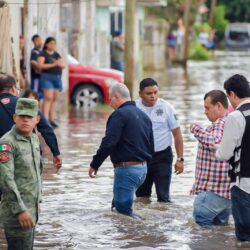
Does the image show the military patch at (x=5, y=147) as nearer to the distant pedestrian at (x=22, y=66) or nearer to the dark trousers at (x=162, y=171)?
the dark trousers at (x=162, y=171)

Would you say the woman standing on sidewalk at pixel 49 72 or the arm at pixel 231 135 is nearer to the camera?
the arm at pixel 231 135

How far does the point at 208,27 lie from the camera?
241 feet

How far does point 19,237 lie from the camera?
8.25m

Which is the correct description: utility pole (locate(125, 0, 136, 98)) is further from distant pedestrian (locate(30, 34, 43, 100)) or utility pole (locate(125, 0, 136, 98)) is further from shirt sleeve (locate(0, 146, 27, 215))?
shirt sleeve (locate(0, 146, 27, 215))

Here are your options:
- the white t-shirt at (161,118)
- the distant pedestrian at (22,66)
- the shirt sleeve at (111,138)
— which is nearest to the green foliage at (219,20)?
the distant pedestrian at (22,66)

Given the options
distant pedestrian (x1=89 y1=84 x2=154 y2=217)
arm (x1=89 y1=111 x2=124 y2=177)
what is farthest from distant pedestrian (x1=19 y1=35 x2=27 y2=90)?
arm (x1=89 y1=111 x2=124 y2=177)

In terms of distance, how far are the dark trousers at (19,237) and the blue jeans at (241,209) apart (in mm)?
2225

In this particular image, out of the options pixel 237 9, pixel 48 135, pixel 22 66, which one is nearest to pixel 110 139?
pixel 48 135

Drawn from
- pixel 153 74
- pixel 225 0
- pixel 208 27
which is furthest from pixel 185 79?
pixel 225 0

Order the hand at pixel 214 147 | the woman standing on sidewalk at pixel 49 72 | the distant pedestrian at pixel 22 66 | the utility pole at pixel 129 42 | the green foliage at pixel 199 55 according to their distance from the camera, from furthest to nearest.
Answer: the green foliage at pixel 199 55, the utility pole at pixel 129 42, the woman standing on sidewalk at pixel 49 72, the distant pedestrian at pixel 22 66, the hand at pixel 214 147

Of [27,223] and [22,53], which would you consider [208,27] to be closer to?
[22,53]

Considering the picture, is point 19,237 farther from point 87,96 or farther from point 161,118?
point 87,96

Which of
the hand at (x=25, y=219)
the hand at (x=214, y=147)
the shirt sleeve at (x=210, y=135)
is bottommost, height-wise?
the hand at (x=25, y=219)

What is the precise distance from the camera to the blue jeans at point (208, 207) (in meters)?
10.6
